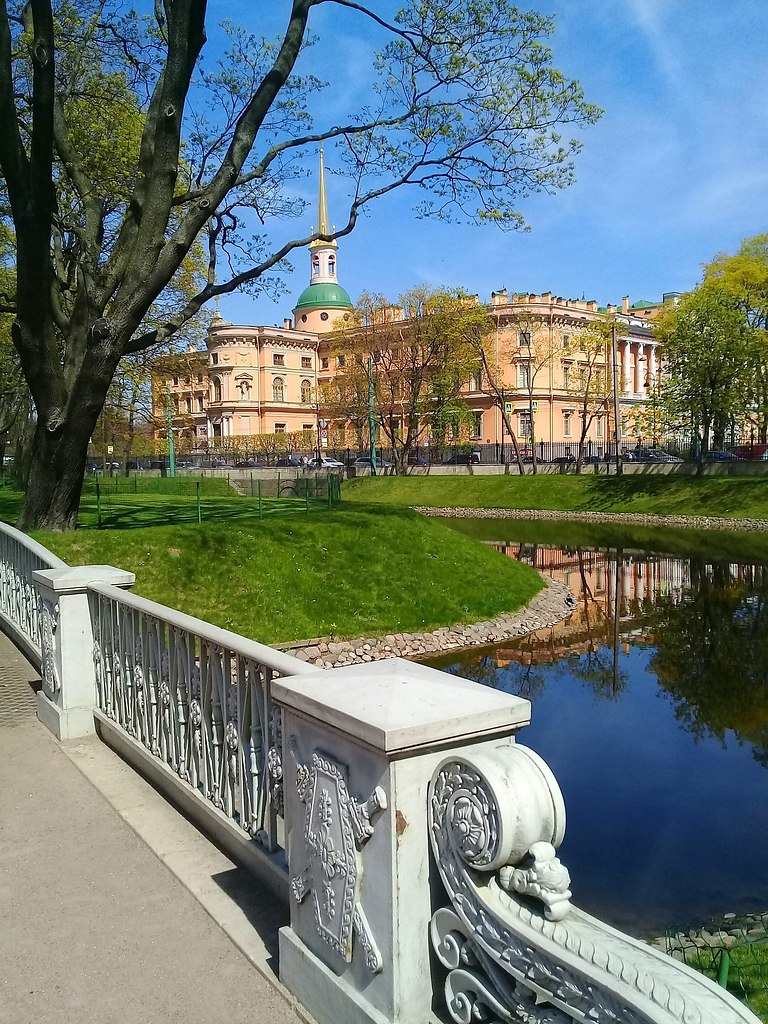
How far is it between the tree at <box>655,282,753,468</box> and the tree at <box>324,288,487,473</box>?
12.9 m

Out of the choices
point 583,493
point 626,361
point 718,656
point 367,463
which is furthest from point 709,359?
point 626,361

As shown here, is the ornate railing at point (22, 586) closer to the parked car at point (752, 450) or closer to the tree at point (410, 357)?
the tree at point (410, 357)

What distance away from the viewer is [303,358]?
8756 centimetres

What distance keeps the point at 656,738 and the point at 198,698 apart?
776cm

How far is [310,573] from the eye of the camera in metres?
17.2

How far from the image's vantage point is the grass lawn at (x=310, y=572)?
15.3 meters

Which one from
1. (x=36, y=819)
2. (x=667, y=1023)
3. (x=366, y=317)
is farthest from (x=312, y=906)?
(x=366, y=317)

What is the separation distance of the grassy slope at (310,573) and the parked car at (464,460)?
35.7 meters

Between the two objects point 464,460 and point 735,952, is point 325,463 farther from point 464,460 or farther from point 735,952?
point 735,952

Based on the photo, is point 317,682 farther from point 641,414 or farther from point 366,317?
point 366,317

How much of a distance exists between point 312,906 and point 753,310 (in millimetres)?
42199

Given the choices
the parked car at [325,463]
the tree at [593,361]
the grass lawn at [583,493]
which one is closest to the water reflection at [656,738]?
the grass lawn at [583,493]

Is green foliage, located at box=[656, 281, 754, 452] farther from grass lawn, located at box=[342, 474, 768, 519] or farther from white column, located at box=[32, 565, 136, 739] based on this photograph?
white column, located at box=[32, 565, 136, 739]

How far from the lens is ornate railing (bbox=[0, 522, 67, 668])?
810 cm
